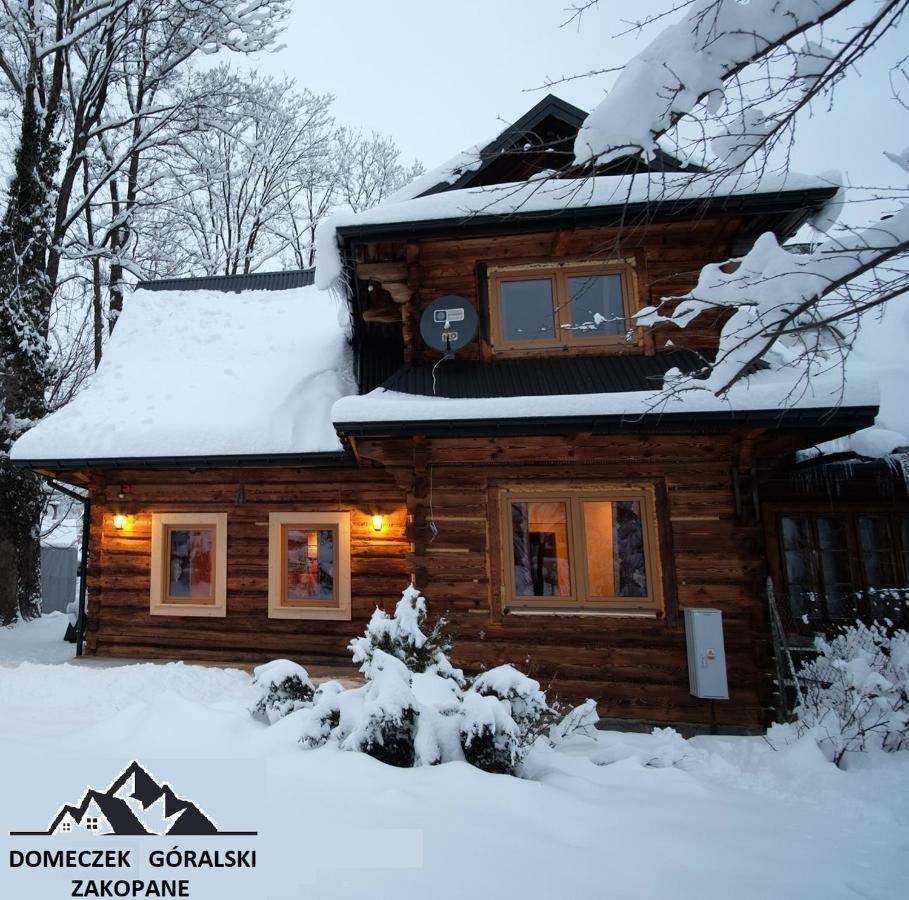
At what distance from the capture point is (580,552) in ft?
20.1

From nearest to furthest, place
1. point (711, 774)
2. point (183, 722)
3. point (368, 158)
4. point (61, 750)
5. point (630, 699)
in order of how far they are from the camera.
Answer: point (61, 750), point (183, 722), point (711, 774), point (630, 699), point (368, 158)

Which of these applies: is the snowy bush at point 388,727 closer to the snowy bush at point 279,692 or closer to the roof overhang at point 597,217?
the snowy bush at point 279,692

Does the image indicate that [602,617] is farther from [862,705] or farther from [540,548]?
[862,705]

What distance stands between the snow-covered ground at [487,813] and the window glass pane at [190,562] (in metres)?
3.96

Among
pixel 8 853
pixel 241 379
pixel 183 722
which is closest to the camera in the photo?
pixel 8 853

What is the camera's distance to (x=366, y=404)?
588cm

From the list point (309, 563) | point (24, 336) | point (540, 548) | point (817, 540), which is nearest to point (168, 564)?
point (309, 563)

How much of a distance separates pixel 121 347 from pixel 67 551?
12.7m

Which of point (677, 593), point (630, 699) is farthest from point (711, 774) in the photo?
point (677, 593)

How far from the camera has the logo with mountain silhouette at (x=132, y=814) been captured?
2568 mm

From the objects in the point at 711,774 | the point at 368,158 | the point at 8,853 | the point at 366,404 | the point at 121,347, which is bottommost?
the point at 711,774

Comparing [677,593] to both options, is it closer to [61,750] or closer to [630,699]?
[630,699]

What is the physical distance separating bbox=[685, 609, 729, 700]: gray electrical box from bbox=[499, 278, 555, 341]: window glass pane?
11.9 ft

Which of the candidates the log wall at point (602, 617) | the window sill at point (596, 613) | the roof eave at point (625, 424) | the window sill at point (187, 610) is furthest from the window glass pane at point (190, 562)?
the window sill at point (596, 613)
